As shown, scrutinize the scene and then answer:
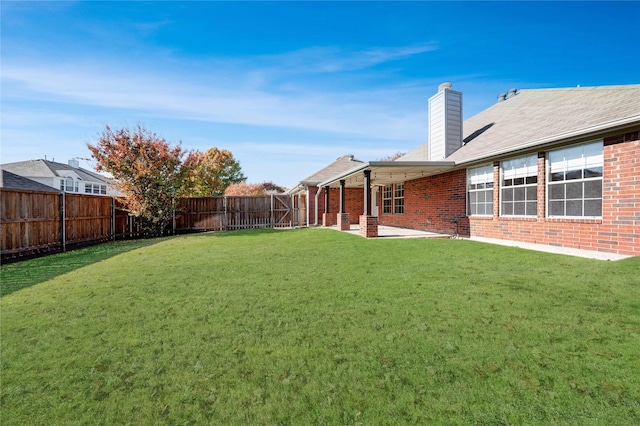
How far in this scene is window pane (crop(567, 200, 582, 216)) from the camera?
760cm

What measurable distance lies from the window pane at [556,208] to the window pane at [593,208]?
1.97 ft

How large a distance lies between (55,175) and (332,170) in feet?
90.3

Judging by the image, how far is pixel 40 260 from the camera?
9.04m

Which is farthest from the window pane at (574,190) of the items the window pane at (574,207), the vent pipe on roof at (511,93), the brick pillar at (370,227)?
the vent pipe on roof at (511,93)

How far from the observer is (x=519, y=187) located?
30.6 feet

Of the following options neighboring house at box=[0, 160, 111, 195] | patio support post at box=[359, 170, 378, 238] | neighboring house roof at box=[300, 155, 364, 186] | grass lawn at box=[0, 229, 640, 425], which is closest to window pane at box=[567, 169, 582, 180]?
grass lawn at box=[0, 229, 640, 425]

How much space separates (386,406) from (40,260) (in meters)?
11.1

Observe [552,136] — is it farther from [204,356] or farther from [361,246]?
[204,356]

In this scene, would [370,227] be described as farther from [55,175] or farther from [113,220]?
[55,175]

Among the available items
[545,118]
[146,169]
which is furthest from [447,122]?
[146,169]

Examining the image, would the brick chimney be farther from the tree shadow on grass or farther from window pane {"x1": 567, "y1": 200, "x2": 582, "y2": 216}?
the tree shadow on grass

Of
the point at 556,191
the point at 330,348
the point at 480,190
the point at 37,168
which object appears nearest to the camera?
the point at 330,348

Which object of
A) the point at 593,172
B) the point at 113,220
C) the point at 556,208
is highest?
the point at 593,172

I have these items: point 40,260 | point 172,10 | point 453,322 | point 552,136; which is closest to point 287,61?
point 172,10
